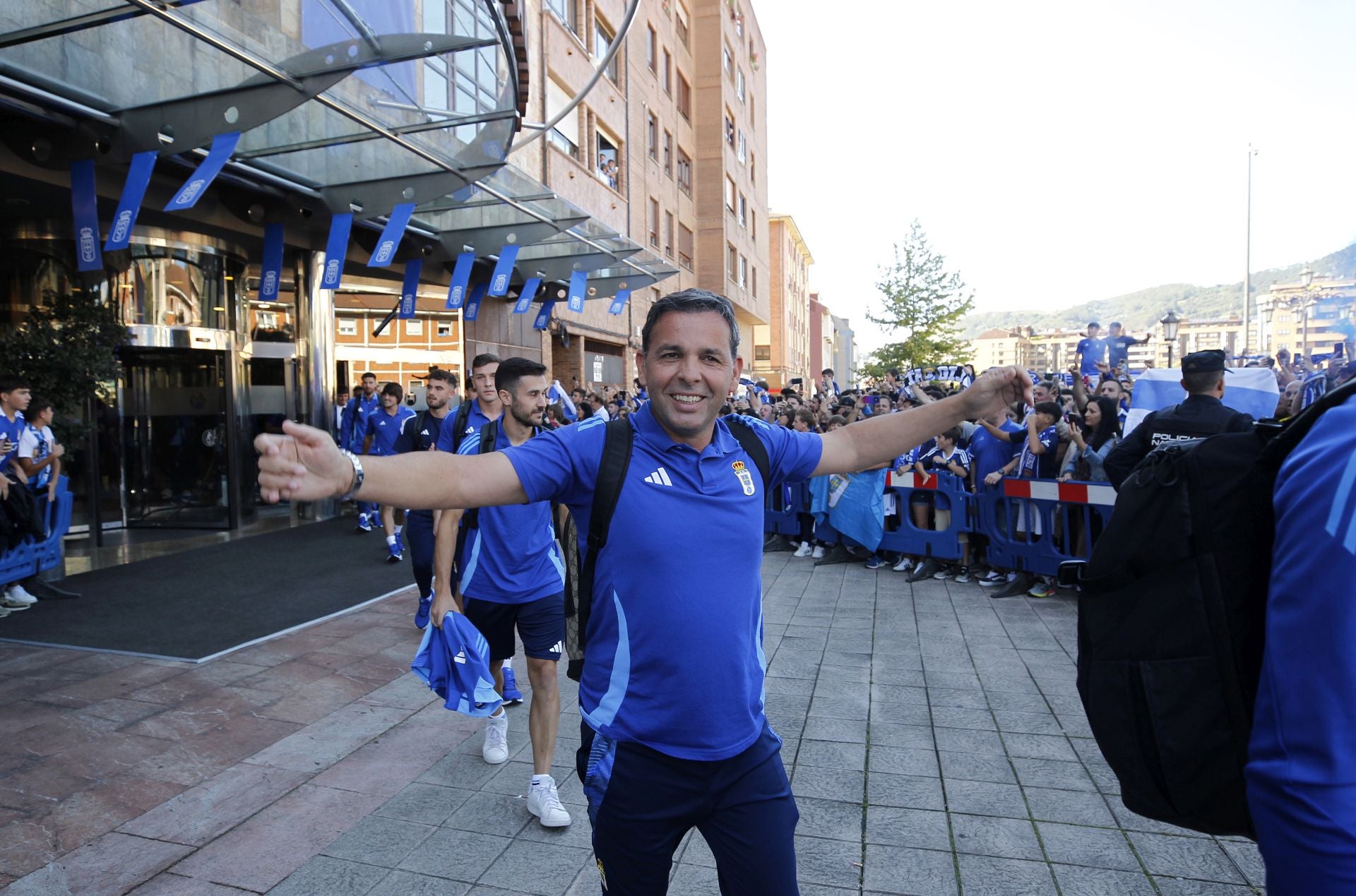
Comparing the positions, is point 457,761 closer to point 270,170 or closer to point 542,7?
point 270,170

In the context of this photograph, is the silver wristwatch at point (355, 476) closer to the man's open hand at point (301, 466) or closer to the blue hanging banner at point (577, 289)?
the man's open hand at point (301, 466)

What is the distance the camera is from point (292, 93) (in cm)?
804

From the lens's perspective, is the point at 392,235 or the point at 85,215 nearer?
the point at 85,215

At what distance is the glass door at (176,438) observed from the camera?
12.2m

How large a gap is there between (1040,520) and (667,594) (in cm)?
744

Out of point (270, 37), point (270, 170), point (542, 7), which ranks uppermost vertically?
point (542, 7)

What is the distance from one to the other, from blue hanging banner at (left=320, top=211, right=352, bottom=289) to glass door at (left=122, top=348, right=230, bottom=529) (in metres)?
2.32

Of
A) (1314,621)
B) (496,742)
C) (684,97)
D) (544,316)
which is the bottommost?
(496,742)

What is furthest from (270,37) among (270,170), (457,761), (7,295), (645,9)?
(645,9)

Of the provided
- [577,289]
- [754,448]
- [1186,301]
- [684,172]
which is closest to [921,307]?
[684,172]

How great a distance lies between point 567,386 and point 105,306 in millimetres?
12802

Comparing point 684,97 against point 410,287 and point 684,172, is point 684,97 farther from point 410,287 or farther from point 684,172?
point 410,287

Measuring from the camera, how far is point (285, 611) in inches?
305

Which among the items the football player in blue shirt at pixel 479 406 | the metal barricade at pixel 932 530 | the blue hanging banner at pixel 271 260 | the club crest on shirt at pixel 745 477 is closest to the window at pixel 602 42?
the blue hanging banner at pixel 271 260
